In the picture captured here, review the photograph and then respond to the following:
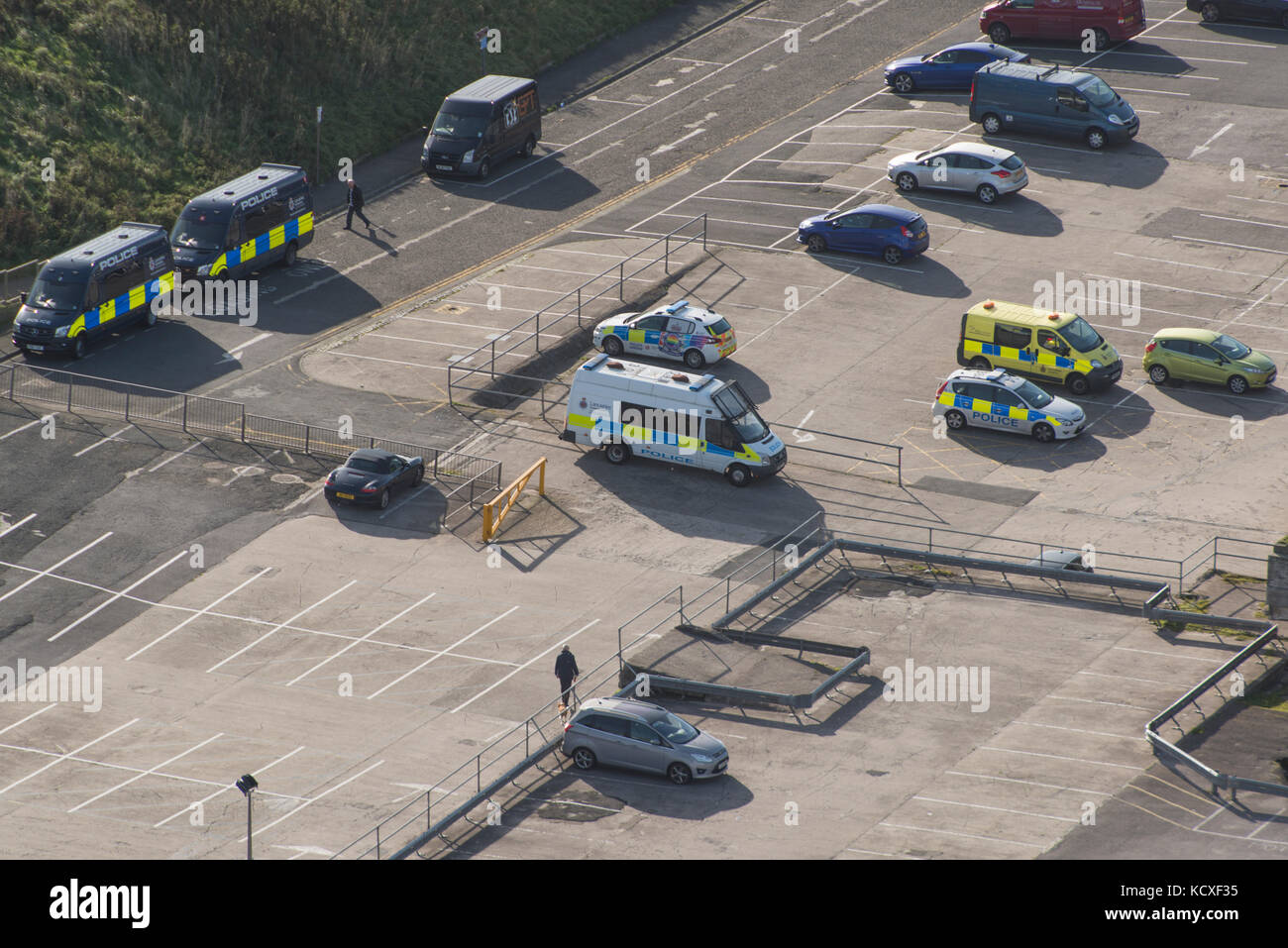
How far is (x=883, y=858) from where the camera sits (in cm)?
3297

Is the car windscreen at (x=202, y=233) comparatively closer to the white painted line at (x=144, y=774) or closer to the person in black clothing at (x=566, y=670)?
the white painted line at (x=144, y=774)

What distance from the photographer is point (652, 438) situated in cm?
4941

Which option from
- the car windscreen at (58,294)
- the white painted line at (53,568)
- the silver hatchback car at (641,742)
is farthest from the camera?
the car windscreen at (58,294)

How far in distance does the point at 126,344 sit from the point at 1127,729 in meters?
31.5

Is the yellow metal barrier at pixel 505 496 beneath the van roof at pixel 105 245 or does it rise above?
beneath

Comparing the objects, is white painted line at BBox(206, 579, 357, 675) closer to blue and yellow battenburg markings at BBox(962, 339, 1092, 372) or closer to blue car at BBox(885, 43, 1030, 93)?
blue and yellow battenburg markings at BBox(962, 339, 1092, 372)

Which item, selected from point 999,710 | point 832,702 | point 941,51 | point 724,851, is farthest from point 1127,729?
point 941,51

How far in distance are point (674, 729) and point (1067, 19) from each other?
45.3 metres

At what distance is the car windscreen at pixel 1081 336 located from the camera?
52.1m

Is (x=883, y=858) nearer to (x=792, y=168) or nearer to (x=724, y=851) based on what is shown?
(x=724, y=851)

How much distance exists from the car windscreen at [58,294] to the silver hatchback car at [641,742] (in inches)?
969

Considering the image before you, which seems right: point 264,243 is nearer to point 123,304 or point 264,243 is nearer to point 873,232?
point 123,304

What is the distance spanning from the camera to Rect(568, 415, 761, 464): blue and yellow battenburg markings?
4822 cm

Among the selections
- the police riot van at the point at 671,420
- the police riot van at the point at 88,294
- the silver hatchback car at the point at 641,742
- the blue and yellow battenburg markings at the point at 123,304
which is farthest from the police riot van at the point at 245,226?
the silver hatchback car at the point at 641,742
